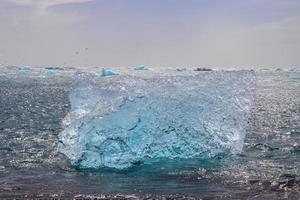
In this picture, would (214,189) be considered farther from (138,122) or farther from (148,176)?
(138,122)

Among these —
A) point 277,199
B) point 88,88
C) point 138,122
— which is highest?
point 88,88

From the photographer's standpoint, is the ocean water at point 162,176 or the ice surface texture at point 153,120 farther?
the ice surface texture at point 153,120

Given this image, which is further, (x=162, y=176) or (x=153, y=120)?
(x=153, y=120)

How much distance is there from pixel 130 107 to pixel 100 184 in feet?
20.6

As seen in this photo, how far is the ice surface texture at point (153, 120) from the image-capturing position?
27281mm

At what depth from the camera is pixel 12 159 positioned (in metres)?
28.9

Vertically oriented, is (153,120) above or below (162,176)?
above

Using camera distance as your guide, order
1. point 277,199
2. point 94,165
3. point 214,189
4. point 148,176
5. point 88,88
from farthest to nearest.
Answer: point 88,88 < point 94,165 < point 148,176 < point 214,189 < point 277,199

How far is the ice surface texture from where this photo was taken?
27281 mm

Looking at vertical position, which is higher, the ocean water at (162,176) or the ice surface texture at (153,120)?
the ice surface texture at (153,120)

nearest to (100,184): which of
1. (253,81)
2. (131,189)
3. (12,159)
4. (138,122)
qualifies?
(131,189)

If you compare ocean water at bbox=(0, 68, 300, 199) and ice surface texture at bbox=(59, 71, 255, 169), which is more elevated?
ice surface texture at bbox=(59, 71, 255, 169)

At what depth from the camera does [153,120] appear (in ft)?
94.0

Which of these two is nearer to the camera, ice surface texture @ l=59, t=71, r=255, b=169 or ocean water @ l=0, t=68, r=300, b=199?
ocean water @ l=0, t=68, r=300, b=199
